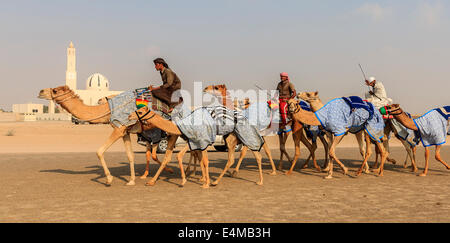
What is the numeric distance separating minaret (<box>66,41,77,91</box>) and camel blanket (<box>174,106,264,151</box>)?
122839 mm

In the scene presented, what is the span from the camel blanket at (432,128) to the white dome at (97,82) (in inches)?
4676

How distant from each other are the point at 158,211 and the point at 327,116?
5.98m

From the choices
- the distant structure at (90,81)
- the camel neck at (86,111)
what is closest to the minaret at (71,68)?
the distant structure at (90,81)

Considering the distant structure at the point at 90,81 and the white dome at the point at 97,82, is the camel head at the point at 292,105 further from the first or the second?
the white dome at the point at 97,82

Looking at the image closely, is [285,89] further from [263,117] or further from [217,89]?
[217,89]

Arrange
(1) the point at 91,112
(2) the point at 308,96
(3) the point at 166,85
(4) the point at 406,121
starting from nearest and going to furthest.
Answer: (1) the point at 91,112 → (3) the point at 166,85 → (4) the point at 406,121 → (2) the point at 308,96

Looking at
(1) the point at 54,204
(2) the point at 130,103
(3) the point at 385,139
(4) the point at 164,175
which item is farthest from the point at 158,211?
(3) the point at 385,139

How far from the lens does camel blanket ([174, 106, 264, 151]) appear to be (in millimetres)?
9195

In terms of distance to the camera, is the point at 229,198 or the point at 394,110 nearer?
the point at 229,198

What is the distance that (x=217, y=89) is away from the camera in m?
10.8

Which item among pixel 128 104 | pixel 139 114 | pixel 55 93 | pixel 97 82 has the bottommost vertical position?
pixel 139 114

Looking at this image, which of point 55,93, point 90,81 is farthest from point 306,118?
point 90,81

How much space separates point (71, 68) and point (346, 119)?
12550 cm

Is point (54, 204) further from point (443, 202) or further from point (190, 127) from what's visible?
point (443, 202)
